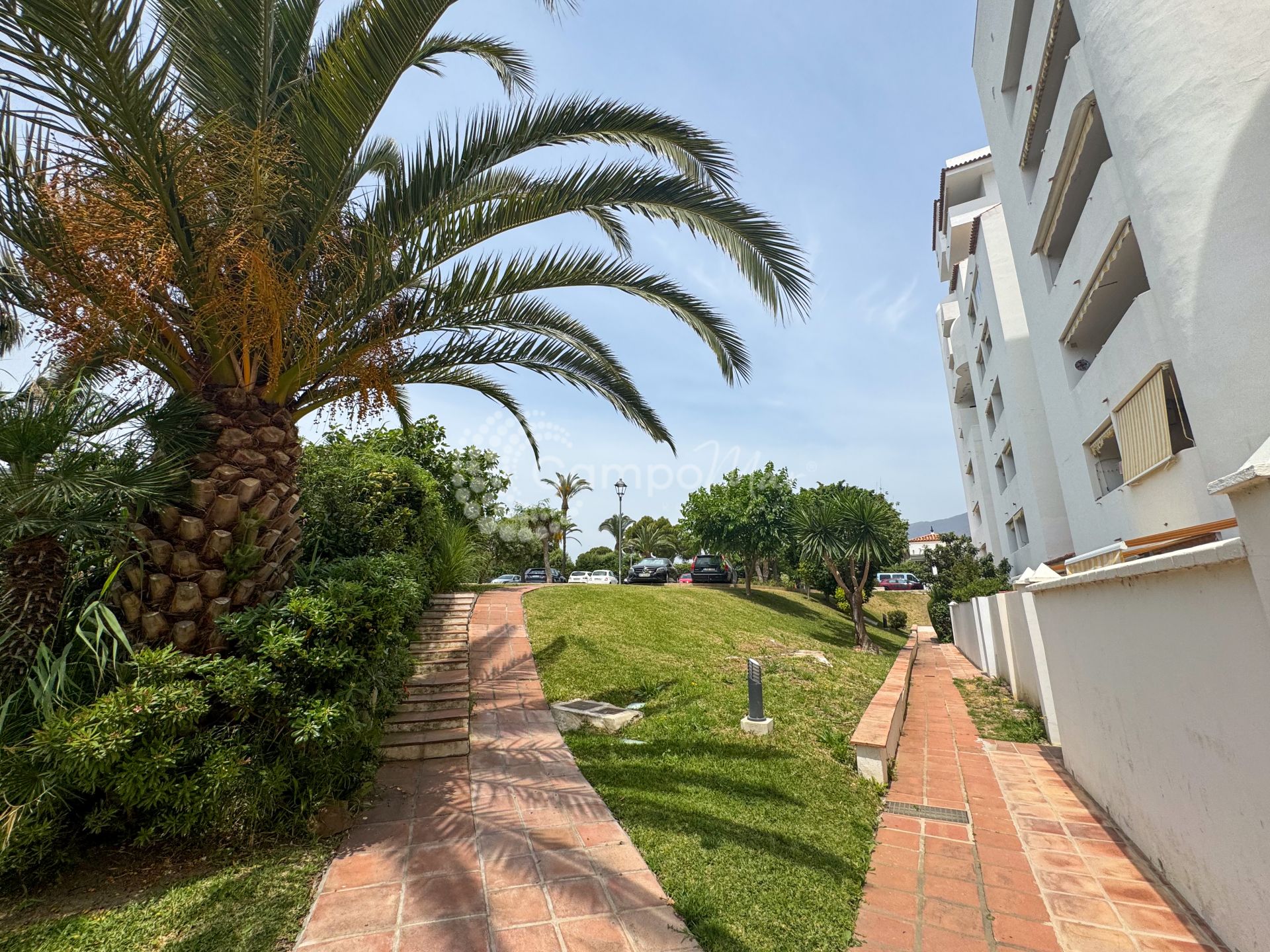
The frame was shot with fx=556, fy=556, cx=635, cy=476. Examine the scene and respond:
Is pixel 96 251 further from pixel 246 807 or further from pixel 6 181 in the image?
pixel 246 807

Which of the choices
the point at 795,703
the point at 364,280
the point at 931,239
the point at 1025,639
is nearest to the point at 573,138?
the point at 364,280

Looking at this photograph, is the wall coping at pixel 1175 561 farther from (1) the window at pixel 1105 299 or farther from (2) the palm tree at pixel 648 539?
(2) the palm tree at pixel 648 539

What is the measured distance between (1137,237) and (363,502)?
11.8 m

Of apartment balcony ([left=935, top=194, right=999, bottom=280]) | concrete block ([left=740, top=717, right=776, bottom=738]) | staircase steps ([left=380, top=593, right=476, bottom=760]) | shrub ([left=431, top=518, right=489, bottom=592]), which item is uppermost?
apartment balcony ([left=935, top=194, right=999, bottom=280])

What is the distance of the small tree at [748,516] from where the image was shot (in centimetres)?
2520

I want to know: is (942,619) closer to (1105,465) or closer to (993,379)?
(993,379)

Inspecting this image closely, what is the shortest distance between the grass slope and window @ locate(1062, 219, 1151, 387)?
76.0 ft

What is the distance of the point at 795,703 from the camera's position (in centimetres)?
761

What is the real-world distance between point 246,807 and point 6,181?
14.9ft

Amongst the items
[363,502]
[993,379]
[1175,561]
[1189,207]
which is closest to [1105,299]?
[1189,207]

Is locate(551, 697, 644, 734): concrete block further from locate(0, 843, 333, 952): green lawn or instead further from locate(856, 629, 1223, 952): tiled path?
locate(0, 843, 333, 952): green lawn

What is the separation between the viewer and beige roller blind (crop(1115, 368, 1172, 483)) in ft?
24.3

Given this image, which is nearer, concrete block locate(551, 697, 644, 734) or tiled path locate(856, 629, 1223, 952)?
tiled path locate(856, 629, 1223, 952)

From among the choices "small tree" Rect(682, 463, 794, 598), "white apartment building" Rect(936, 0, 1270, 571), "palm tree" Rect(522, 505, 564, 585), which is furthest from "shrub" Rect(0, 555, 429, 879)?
"palm tree" Rect(522, 505, 564, 585)
